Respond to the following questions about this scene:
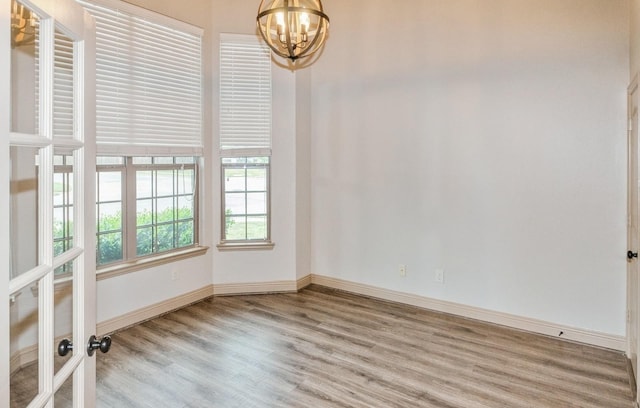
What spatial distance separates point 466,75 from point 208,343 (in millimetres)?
3318

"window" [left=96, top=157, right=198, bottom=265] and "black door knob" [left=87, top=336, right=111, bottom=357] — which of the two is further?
"window" [left=96, top=157, right=198, bottom=265]

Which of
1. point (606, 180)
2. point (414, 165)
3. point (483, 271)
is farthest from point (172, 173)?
point (606, 180)

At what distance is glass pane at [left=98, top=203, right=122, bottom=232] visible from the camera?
11.7ft

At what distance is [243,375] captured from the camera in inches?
114

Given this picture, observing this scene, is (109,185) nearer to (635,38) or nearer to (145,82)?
(145,82)

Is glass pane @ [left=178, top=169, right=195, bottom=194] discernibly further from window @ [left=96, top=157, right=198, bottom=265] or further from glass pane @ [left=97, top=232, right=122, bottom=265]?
glass pane @ [left=97, top=232, right=122, bottom=265]

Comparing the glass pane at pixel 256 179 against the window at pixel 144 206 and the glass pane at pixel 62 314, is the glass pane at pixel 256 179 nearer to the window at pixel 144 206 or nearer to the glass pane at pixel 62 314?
the window at pixel 144 206

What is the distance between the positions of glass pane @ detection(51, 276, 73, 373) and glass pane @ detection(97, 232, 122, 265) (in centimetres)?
246

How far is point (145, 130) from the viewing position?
377cm

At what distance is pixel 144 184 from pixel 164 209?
1.09ft

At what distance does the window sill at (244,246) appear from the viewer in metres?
4.50

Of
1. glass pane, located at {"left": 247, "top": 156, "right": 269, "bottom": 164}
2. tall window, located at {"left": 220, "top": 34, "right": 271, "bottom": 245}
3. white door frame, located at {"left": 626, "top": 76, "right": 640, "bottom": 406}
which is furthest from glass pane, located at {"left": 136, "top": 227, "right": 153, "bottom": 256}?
white door frame, located at {"left": 626, "top": 76, "right": 640, "bottom": 406}

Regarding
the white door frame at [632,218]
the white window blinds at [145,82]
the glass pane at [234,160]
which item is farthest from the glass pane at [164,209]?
the white door frame at [632,218]

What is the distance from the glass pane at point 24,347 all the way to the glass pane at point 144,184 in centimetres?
290
